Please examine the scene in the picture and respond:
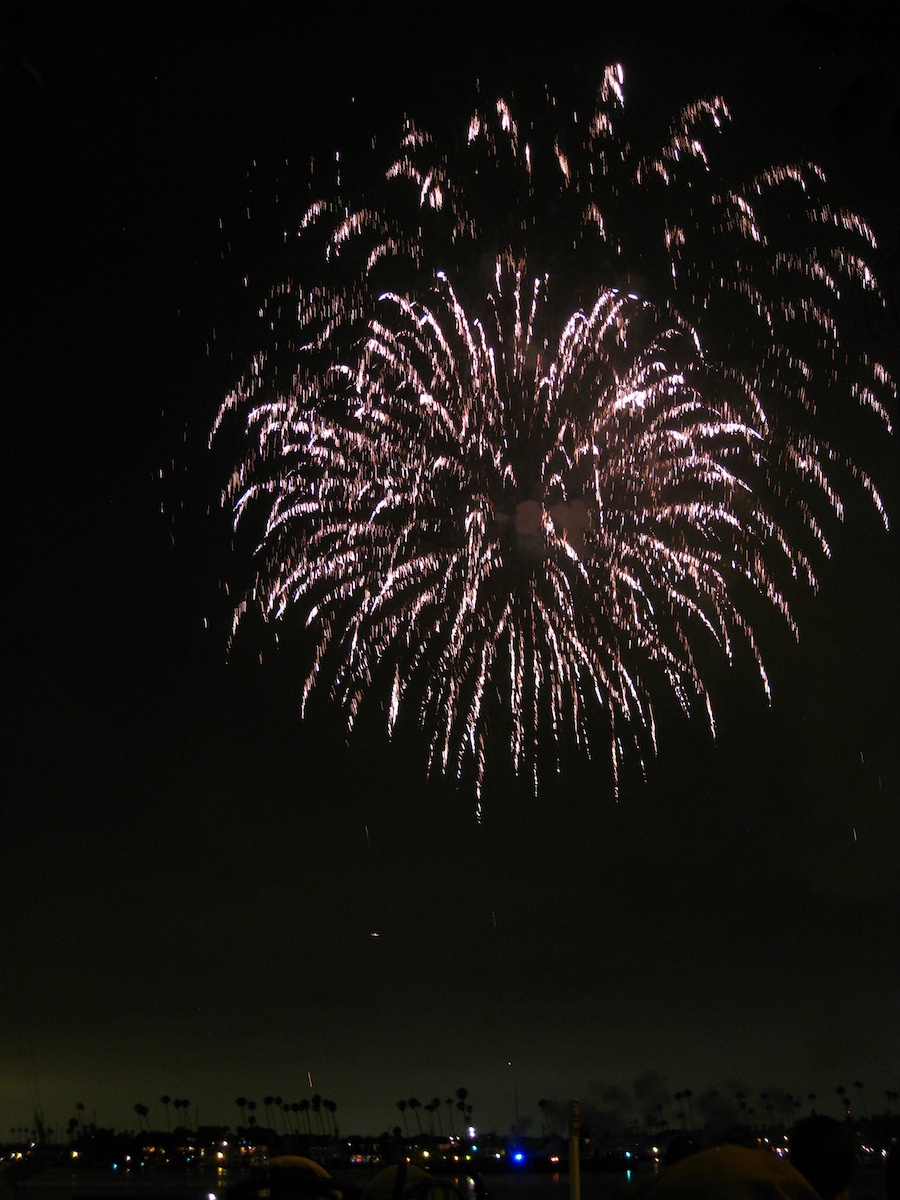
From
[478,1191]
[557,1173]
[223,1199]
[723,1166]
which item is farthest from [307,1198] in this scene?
[557,1173]

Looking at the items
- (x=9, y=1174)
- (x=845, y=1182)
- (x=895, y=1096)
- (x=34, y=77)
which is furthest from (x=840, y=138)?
(x=895, y=1096)

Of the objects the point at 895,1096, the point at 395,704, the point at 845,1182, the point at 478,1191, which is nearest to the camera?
the point at 845,1182

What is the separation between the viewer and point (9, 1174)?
4277mm

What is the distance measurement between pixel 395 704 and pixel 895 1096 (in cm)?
20379

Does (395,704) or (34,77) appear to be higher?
(395,704)

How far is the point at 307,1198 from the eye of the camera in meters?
4.32

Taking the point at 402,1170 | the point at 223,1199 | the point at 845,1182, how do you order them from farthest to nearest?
the point at 402,1170
the point at 223,1199
the point at 845,1182

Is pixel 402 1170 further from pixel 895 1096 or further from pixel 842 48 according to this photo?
pixel 895 1096

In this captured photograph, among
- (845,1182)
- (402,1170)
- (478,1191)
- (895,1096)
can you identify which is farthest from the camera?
(895,1096)

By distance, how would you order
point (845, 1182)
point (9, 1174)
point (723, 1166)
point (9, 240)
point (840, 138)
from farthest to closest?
point (840, 138) → point (9, 240) → point (9, 1174) → point (845, 1182) → point (723, 1166)

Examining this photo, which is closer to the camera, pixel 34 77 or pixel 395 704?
pixel 34 77

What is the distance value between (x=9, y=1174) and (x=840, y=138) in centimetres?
802

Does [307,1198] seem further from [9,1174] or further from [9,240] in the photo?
[9,240]

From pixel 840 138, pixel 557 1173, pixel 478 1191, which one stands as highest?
pixel 840 138
